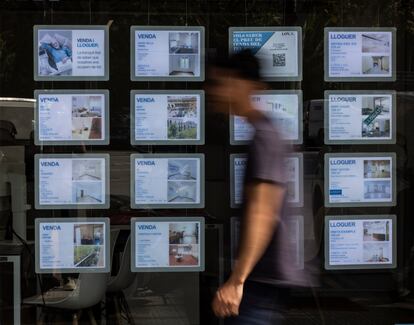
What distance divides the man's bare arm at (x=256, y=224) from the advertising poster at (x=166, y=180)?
1515 millimetres

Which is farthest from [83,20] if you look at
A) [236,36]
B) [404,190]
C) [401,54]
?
[404,190]

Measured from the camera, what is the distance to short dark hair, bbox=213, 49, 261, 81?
3082 millimetres

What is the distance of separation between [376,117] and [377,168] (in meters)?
0.32

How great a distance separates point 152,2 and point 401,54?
160cm

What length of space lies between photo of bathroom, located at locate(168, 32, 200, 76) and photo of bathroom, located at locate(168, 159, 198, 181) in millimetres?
529

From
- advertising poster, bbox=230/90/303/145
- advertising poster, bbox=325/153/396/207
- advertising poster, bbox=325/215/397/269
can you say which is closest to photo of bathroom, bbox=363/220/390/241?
advertising poster, bbox=325/215/397/269

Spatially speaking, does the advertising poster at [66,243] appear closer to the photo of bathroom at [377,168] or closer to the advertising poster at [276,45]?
the advertising poster at [276,45]

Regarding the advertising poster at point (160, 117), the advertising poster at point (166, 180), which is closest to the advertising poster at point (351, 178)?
the advertising poster at point (166, 180)

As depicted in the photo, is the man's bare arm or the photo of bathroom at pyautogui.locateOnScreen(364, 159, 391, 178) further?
the photo of bathroom at pyautogui.locateOnScreen(364, 159, 391, 178)

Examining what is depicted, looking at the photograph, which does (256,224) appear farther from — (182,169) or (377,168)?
(377,168)

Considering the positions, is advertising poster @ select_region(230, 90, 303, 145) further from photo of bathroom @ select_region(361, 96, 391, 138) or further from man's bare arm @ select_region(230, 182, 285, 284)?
man's bare arm @ select_region(230, 182, 285, 284)

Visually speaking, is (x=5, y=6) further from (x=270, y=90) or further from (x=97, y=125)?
(x=270, y=90)

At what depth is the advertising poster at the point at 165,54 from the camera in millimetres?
4363

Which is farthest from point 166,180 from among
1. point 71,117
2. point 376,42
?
point 376,42
